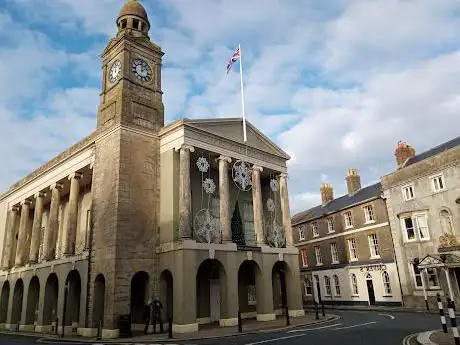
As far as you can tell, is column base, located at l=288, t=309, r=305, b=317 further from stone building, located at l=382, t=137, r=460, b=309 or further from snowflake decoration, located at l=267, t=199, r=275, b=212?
stone building, located at l=382, t=137, r=460, b=309

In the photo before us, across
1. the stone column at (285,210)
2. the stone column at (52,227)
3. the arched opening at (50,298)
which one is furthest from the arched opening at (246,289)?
the stone column at (52,227)

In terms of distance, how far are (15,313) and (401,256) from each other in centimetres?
2954

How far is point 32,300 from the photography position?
90.7ft

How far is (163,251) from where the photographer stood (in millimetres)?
21078

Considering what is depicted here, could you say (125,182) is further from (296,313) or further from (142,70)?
(296,313)

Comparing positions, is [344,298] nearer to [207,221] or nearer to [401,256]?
[401,256]

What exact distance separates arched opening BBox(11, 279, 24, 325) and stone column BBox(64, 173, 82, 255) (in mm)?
9052

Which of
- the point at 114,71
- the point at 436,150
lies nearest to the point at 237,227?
the point at 114,71

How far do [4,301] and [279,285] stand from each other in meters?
23.0

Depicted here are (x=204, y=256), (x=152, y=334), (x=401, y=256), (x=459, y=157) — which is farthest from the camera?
(x=401, y=256)

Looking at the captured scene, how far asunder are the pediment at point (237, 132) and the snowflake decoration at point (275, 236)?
18.5 ft

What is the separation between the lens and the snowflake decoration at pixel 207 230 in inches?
839

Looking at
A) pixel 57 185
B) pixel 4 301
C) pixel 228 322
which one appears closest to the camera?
pixel 228 322

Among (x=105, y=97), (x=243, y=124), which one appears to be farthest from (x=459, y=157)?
(x=105, y=97)
